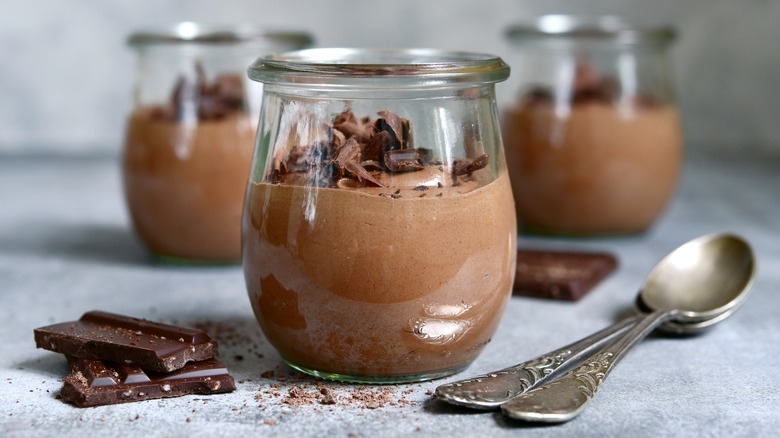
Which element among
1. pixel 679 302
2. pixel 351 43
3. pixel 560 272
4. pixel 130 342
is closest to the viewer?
pixel 130 342

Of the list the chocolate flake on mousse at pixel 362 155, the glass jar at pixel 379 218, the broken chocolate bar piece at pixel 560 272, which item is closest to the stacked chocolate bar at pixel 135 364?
the glass jar at pixel 379 218

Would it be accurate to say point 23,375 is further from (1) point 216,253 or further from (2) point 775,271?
(2) point 775,271

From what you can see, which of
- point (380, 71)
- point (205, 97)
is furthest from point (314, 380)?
point (205, 97)

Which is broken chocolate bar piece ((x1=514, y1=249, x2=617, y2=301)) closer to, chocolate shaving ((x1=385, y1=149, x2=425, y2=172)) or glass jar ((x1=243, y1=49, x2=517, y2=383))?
glass jar ((x1=243, y1=49, x2=517, y2=383))

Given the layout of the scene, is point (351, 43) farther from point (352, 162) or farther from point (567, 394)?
point (567, 394)

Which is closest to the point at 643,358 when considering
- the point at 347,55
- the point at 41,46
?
the point at 347,55
